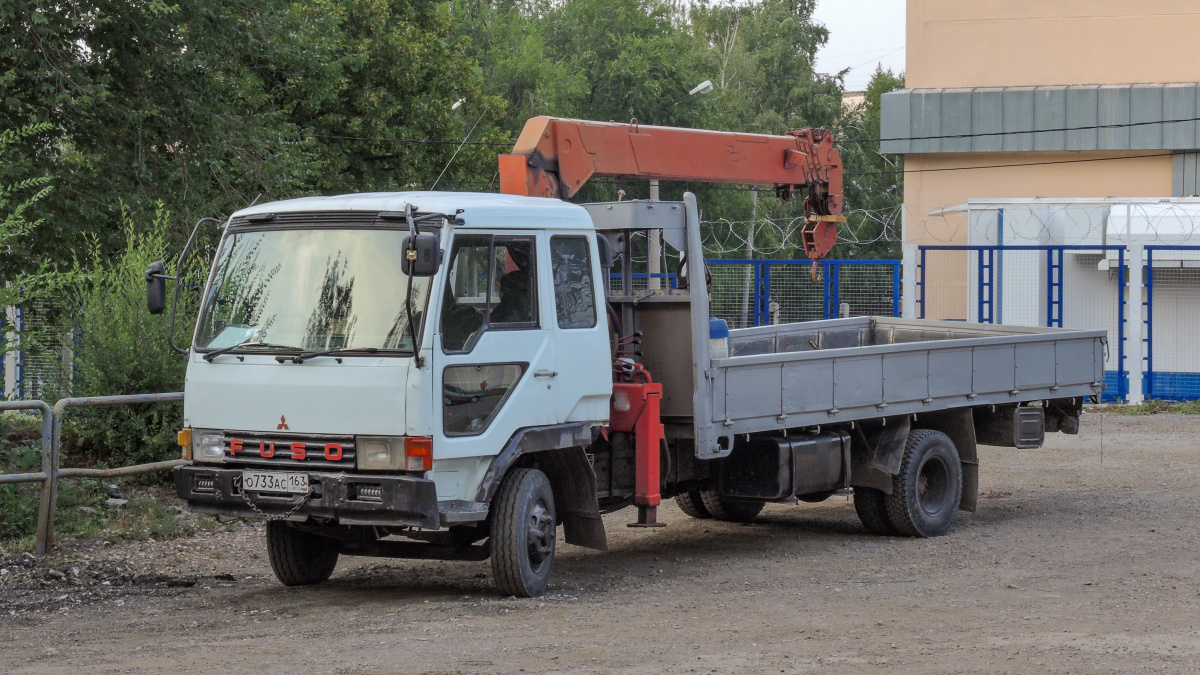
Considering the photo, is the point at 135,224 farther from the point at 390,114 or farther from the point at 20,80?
the point at 390,114

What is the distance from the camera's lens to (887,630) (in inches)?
286

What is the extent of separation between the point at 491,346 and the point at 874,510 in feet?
15.0

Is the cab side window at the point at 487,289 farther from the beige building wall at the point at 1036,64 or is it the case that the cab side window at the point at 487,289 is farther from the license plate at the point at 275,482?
the beige building wall at the point at 1036,64

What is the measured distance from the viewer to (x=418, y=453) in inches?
288

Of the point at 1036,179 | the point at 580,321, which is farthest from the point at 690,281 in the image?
Answer: the point at 1036,179

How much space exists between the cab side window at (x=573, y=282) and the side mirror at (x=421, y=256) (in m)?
1.26

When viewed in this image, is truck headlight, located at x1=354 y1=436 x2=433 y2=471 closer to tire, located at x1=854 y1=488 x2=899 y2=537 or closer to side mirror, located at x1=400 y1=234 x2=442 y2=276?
side mirror, located at x1=400 y1=234 x2=442 y2=276

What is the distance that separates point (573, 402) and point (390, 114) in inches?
1000

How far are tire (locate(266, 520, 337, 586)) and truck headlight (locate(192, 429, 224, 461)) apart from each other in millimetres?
825

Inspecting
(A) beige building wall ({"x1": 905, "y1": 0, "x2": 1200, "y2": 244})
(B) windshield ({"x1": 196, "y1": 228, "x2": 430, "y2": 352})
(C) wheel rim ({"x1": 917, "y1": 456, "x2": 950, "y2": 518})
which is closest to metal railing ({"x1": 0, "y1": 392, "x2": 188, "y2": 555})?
(B) windshield ({"x1": 196, "y1": 228, "x2": 430, "y2": 352})

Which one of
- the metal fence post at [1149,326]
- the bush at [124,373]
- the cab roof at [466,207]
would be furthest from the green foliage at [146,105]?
the metal fence post at [1149,326]

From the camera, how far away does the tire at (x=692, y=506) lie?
39.6 feet

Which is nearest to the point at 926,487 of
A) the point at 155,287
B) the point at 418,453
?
the point at 418,453

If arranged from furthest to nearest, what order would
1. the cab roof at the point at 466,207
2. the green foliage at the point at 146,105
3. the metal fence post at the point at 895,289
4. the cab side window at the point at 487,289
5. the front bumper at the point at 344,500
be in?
1. the metal fence post at the point at 895,289
2. the green foliage at the point at 146,105
3. the cab roof at the point at 466,207
4. the cab side window at the point at 487,289
5. the front bumper at the point at 344,500
